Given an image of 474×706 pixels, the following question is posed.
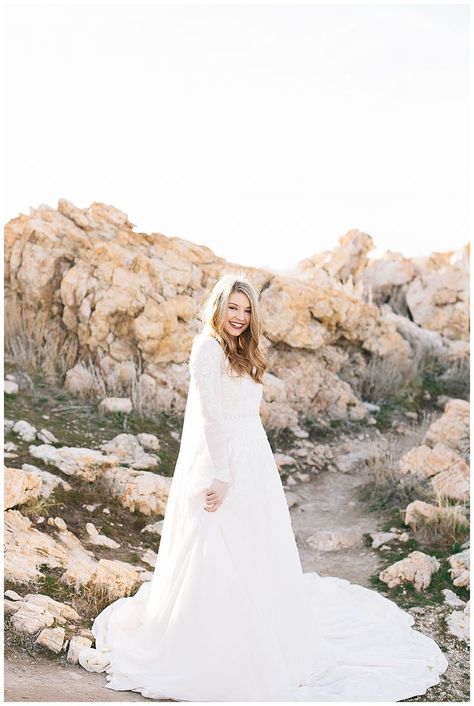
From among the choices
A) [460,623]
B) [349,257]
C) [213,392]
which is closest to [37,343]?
[213,392]

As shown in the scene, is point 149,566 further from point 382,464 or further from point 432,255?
point 432,255

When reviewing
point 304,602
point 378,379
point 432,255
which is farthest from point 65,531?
point 432,255

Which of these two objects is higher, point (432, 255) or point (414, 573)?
point (432, 255)

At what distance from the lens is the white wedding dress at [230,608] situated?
146 inches

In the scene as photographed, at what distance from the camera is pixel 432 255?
1515 centimetres

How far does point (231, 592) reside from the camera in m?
3.76

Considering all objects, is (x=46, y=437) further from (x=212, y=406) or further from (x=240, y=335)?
(x=212, y=406)

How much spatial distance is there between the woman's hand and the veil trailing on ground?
0.03 meters

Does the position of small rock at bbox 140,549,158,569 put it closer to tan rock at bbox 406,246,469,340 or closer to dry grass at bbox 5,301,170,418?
dry grass at bbox 5,301,170,418

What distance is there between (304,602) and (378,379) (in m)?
6.41

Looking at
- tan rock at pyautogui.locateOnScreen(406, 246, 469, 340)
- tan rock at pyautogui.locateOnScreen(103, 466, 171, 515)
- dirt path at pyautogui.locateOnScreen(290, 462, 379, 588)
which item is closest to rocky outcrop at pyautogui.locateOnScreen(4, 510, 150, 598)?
tan rock at pyautogui.locateOnScreen(103, 466, 171, 515)

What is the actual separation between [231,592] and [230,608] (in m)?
0.08

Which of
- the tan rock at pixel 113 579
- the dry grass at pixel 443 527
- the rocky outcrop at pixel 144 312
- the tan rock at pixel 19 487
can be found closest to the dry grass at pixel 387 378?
the rocky outcrop at pixel 144 312

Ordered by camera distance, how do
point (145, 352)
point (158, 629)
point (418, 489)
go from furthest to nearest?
point (145, 352) < point (418, 489) < point (158, 629)
